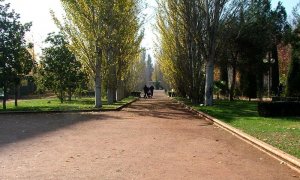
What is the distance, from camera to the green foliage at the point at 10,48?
28328 mm

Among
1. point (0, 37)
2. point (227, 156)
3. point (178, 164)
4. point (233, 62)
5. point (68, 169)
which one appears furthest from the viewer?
point (233, 62)

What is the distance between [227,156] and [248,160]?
24.5 inches

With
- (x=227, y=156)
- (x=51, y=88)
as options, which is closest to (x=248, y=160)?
(x=227, y=156)

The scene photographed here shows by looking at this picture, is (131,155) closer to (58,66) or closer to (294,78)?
(58,66)

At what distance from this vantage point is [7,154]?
10.1 meters

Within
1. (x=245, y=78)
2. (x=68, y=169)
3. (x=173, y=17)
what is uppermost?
(x=173, y=17)

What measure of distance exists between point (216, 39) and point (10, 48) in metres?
12.9

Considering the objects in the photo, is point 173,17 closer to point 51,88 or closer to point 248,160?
point 51,88

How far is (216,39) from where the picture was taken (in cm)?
2891

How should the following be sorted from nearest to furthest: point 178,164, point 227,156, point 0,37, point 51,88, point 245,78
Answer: point 178,164 < point 227,156 < point 0,37 < point 51,88 < point 245,78

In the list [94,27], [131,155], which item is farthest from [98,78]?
[131,155]

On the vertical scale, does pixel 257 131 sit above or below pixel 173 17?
below

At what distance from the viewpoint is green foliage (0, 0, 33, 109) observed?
1115 inches

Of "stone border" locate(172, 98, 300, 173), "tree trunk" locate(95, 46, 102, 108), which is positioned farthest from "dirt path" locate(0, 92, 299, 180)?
"tree trunk" locate(95, 46, 102, 108)
